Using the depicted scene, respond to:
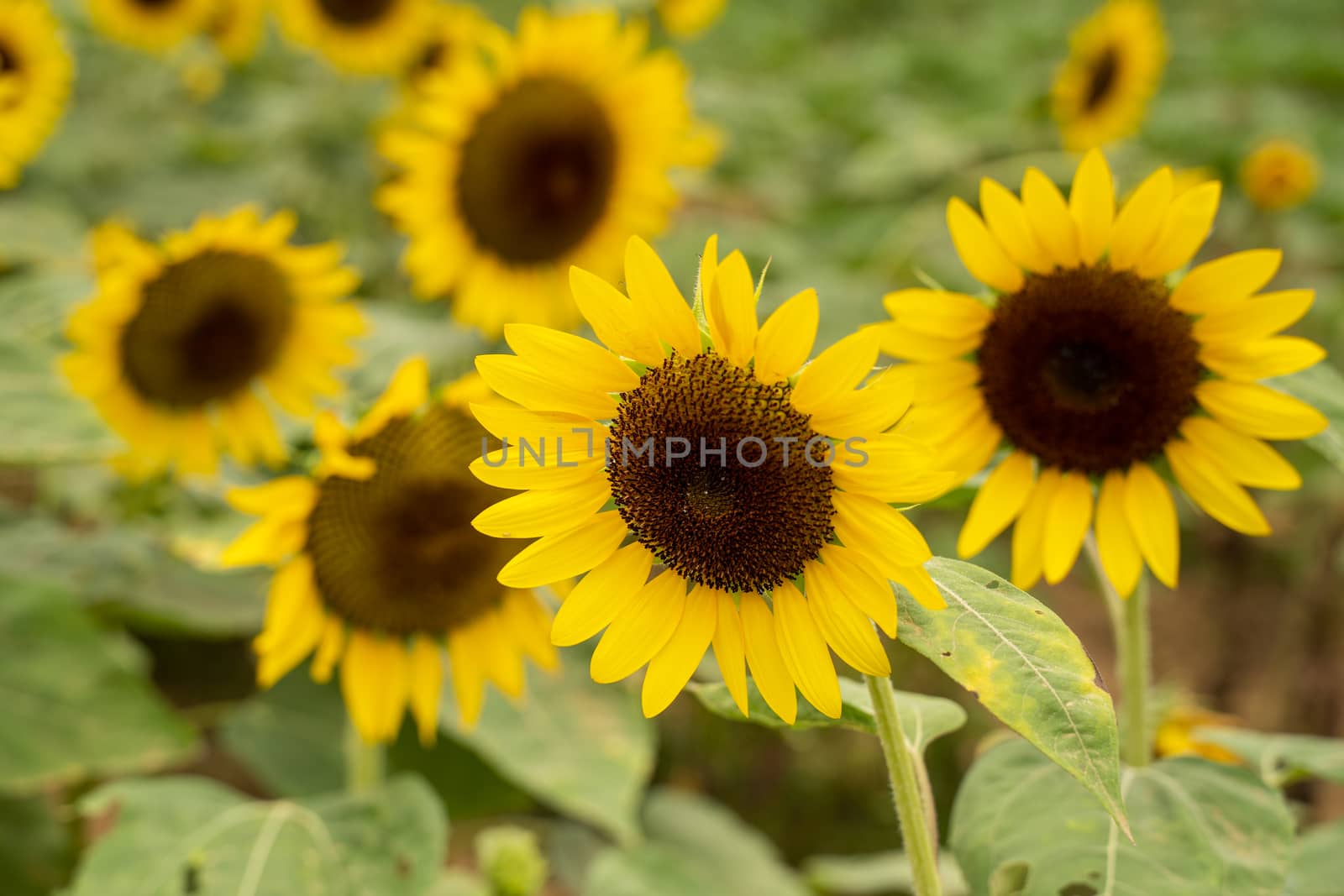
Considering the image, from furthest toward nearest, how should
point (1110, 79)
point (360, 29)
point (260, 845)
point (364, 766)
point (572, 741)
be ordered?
point (1110, 79)
point (360, 29)
point (572, 741)
point (364, 766)
point (260, 845)

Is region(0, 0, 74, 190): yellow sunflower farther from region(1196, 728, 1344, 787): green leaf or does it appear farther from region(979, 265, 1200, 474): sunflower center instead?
region(1196, 728, 1344, 787): green leaf

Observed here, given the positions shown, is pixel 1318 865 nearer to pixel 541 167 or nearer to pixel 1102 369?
pixel 1102 369

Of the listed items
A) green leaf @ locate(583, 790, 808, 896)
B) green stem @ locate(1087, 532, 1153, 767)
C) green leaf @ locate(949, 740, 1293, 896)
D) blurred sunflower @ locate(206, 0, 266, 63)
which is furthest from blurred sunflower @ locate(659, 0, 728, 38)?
green leaf @ locate(949, 740, 1293, 896)

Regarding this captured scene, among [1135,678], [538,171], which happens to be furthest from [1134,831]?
[538,171]

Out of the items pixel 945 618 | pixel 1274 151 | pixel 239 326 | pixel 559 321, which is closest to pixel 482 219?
pixel 559 321

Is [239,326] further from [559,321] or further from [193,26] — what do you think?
[193,26]

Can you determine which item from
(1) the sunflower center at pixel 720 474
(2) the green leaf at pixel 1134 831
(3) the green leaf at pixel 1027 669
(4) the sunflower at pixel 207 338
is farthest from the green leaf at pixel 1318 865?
(4) the sunflower at pixel 207 338
